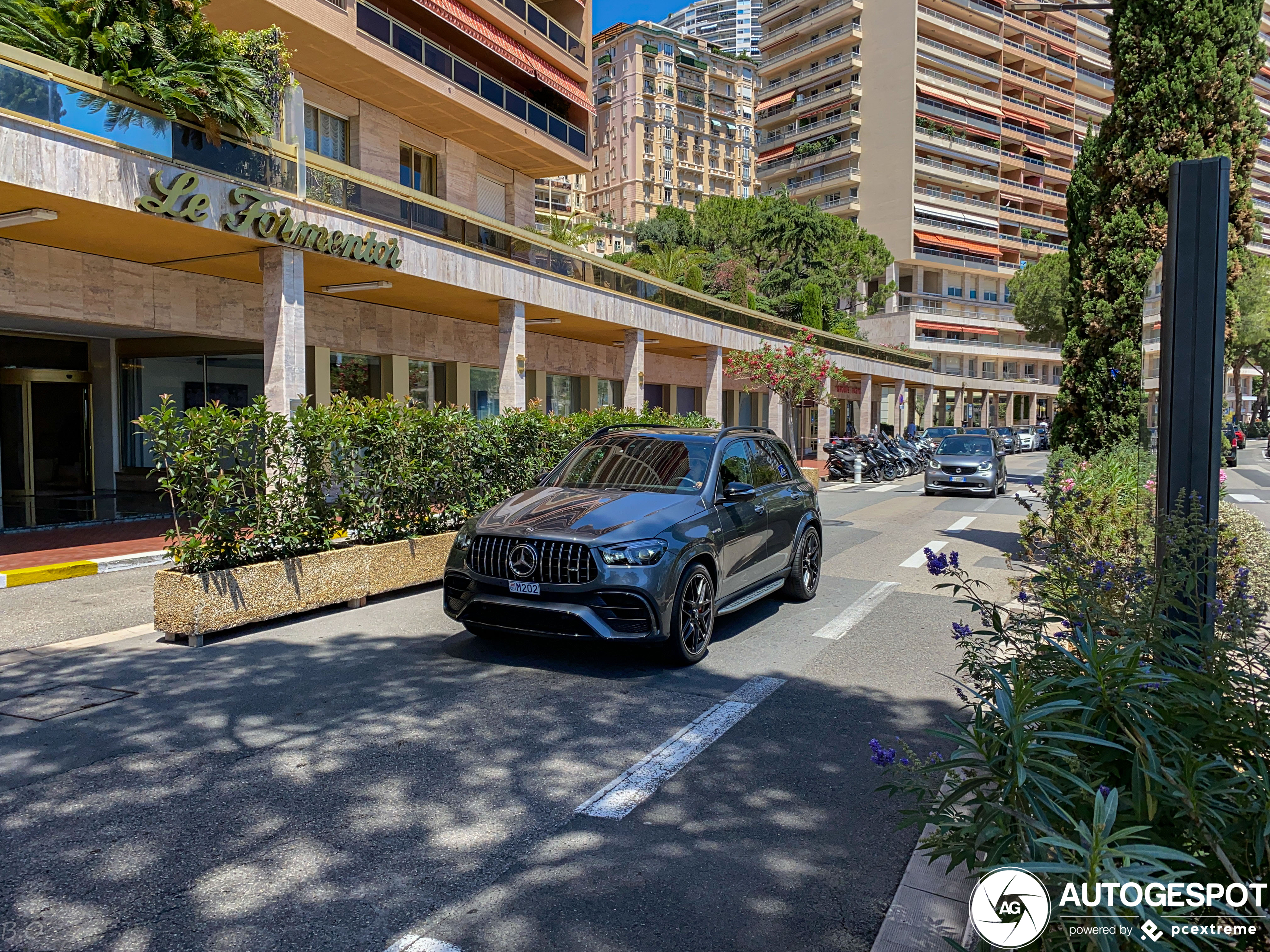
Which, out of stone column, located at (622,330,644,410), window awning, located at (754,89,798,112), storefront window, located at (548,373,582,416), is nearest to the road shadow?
stone column, located at (622,330,644,410)

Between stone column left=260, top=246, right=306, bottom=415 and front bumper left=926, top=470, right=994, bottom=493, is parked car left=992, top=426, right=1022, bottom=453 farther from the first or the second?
stone column left=260, top=246, right=306, bottom=415

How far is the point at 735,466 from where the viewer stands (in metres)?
7.79

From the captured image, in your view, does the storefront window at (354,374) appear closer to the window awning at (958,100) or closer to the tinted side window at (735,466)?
the tinted side window at (735,466)

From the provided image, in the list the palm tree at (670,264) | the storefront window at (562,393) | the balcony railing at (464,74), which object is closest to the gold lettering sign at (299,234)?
the balcony railing at (464,74)

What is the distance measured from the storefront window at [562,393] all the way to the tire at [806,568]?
18.0m

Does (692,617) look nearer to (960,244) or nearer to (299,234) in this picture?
(299,234)

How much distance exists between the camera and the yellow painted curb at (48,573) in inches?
382

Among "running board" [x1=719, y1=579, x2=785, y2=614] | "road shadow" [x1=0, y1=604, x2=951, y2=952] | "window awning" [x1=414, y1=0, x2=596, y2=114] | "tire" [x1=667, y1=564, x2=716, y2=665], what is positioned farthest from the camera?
"window awning" [x1=414, y1=0, x2=596, y2=114]

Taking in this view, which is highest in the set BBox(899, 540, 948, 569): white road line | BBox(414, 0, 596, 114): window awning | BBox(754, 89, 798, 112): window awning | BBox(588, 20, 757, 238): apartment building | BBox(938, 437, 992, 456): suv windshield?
BBox(588, 20, 757, 238): apartment building

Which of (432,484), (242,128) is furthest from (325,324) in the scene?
(432,484)

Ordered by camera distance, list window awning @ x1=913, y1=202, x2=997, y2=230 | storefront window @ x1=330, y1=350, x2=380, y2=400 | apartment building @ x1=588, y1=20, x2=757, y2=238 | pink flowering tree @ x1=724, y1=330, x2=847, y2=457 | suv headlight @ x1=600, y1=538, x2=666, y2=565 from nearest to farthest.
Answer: suv headlight @ x1=600, y1=538, x2=666, y2=565, storefront window @ x1=330, y1=350, x2=380, y2=400, pink flowering tree @ x1=724, y1=330, x2=847, y2=457, window awning @ x1=913, y1=202, x2=997, y2=230, apartment building @ x1=588, y1=20, x2=757, y2=238

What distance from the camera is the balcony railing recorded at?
1834 centimetres

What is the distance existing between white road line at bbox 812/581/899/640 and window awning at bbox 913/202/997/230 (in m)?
66.6

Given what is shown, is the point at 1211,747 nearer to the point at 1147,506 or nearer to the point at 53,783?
the point at 1147,506
